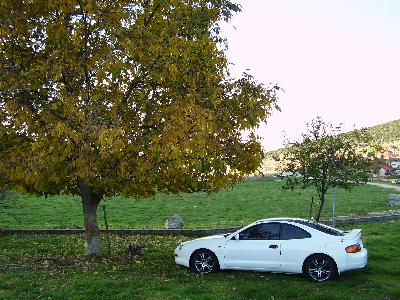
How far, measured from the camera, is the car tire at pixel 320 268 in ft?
36.2

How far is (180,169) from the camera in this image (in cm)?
1148

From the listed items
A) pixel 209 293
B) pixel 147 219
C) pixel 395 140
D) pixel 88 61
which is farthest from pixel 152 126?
pixel 395 140

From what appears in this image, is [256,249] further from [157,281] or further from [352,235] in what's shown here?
[157,281]

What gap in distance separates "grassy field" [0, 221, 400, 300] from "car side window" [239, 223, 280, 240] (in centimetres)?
97

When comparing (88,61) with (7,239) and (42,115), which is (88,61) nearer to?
(42,115)

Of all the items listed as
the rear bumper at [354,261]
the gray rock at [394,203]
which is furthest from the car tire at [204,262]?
the gray rock at [394,203]

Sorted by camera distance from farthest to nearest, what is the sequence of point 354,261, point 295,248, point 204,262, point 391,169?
point 391,169
point 204,262
point 295,248
point 354,261

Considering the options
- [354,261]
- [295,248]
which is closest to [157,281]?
[295,248]

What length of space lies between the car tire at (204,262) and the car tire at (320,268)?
8.03ft

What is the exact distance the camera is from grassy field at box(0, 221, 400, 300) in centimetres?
1001

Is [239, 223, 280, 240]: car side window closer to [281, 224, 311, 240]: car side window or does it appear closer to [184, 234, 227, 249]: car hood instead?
[281, 224, 311, 240]: car side window

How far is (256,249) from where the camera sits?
11.7 metres

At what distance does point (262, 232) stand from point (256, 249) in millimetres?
483

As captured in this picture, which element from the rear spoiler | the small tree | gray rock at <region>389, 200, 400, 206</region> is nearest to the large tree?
the rear spoiler
